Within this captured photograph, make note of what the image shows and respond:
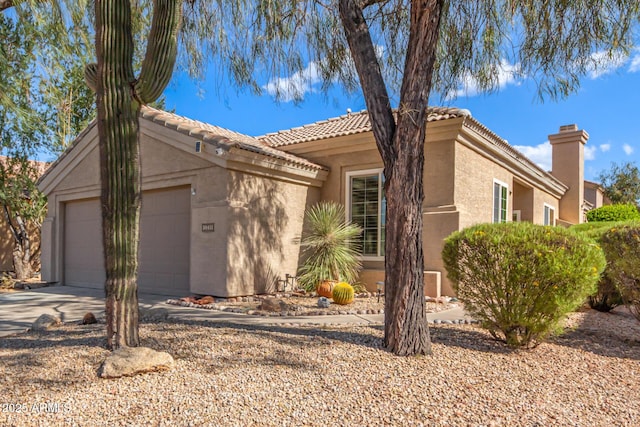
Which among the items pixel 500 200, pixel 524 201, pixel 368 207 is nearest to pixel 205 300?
pixel 368 207

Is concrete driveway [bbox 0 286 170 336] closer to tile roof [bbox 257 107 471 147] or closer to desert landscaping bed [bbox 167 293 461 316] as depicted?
desert landscaping bed [bbox 167 293 461 316]

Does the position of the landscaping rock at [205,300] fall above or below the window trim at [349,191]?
below

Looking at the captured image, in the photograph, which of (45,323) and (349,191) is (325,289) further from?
(45,323)

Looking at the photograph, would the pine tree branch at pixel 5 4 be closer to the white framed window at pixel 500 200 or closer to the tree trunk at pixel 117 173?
the tree trunk at pixel 117 173

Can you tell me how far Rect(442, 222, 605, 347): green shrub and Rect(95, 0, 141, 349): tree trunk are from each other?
13.4 ft

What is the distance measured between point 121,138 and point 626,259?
683 cm

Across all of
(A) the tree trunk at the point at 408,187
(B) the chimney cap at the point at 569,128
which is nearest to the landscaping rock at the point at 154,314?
(A) the tree trunk at the point at 408,187

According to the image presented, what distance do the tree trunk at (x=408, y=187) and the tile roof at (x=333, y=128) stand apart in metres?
5.25

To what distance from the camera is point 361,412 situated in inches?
146

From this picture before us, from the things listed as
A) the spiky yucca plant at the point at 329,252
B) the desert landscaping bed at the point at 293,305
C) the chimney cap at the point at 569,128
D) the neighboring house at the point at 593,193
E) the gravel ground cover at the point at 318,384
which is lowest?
the desert landscaping bed at the point at 293,305

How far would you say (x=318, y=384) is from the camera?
4.25 metres

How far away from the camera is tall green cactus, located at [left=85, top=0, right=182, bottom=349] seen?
504 cm

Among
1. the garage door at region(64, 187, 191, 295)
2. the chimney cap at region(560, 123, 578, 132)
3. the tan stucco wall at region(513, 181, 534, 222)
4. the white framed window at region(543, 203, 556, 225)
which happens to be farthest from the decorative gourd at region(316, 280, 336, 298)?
the chimney cap at region(560, 123, 578, 132)

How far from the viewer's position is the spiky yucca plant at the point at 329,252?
11.1 meters
